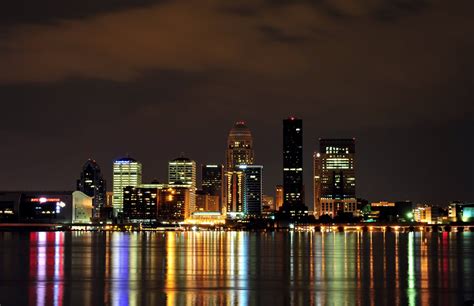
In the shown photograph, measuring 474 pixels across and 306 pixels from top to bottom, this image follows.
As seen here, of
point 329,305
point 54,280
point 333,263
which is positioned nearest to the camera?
point 329,305

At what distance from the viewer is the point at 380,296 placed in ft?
203

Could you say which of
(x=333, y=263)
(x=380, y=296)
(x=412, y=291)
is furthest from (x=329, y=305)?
(x=333, y=263)

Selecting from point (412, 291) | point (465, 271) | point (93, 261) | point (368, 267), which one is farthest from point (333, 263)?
point (412, 291)

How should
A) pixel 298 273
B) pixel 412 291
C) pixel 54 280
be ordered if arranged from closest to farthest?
pixel 412 291, pixel 54 280, pixel 298 273

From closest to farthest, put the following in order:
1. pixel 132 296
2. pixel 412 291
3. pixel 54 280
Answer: pixel 132 296
pixel 412 291
pixel 54 280

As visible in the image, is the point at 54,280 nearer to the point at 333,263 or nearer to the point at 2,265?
the point at 2,265

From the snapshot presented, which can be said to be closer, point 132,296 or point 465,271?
point 132,296

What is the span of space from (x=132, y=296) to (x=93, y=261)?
137 ft

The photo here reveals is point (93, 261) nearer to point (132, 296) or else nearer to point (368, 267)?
point (368, 267)

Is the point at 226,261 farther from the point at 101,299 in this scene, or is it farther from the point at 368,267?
the point at 101,299

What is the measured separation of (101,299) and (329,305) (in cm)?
1472

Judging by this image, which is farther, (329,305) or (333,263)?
(333,263)

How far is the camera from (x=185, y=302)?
188ft

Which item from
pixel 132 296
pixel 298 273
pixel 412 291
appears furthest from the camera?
pixel 298 273
